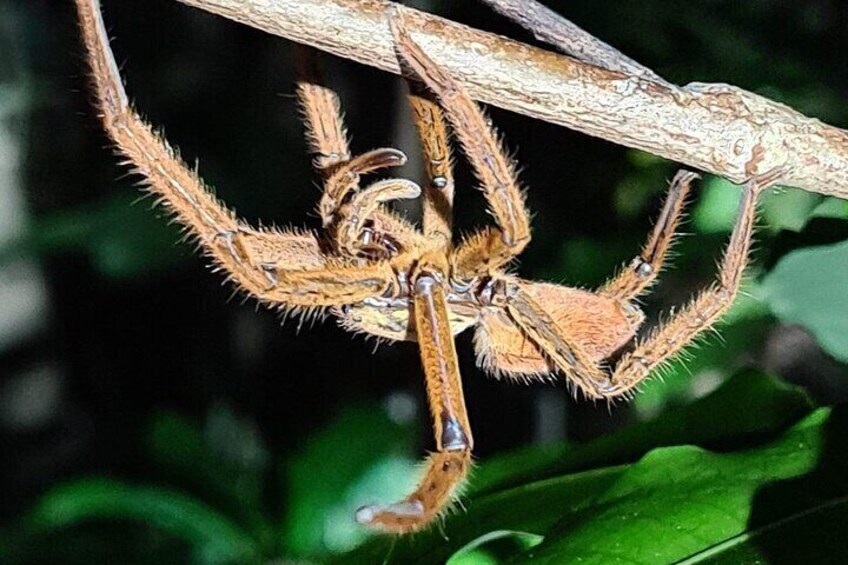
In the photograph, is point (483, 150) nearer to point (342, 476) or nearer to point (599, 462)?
point (599, 462)

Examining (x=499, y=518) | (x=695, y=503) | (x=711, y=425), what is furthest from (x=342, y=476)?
(x=695, y=503)

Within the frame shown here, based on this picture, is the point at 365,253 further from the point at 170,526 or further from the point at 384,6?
the point at 170,526

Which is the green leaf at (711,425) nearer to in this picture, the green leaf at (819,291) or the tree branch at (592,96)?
the green leaf at (819,291)

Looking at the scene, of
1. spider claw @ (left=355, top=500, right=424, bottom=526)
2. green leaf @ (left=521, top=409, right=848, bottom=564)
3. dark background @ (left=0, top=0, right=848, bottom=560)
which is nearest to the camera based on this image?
spider claw @ (left=355, top=500, right=424, bottom=526)

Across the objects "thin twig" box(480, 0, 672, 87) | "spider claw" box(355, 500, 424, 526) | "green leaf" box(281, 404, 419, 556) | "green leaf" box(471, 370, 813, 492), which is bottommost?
"green leaf" box(281, 404, 419, 556)

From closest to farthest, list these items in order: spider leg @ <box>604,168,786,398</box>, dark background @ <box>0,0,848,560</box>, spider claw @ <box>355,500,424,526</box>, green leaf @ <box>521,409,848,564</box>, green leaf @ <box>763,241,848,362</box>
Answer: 1. spider claw @ <box>355,500,424,526</box>
2. green leaf @ <box>521,409,848,564</box>
3. spider leg @ <box>604,168,786,398</box>
4. green leaf @ <box>763,241,848,362</box>
5. dark background @ <box>0,0,848,560</box>

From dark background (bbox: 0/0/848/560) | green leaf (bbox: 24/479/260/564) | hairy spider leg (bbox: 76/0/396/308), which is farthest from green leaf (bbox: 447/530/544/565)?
green leaf (bbox: 24/479/260/564)

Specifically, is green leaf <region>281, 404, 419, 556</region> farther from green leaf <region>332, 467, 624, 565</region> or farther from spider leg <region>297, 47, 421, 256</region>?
spider leg <region>297, 47, 421, 256</region>
